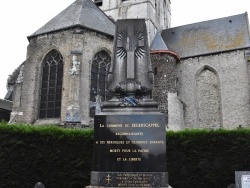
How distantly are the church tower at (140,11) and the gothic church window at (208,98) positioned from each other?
212 inches


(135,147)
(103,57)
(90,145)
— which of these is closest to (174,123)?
(103,57)

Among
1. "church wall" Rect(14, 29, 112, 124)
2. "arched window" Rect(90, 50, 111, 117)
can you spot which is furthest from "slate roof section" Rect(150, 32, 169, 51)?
"arched window" Rect(90, 50, 111, 117)

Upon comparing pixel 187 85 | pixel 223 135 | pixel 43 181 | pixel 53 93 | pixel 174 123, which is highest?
pixel 187 85

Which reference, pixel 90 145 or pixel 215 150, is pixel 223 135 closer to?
pixel 215 150

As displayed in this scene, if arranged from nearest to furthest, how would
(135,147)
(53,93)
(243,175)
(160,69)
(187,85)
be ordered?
(135,147) < (243,175) < (53,93) < (160,69) < (187,85)

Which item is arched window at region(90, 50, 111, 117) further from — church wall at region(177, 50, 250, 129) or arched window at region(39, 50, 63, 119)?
church wall at region(177, 50, 250, 129)

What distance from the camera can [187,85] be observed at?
21641 millimetres

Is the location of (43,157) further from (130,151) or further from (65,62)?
(65,62)

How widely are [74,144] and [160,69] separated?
11.3m

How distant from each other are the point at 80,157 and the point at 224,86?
45.3ft

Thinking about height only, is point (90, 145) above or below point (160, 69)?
below

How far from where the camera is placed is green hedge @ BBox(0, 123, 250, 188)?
930 centimetres

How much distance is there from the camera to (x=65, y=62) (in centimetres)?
1731

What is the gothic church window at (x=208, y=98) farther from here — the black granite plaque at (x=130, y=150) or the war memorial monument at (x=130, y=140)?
the black granite plaque at (x=130, y=150)
